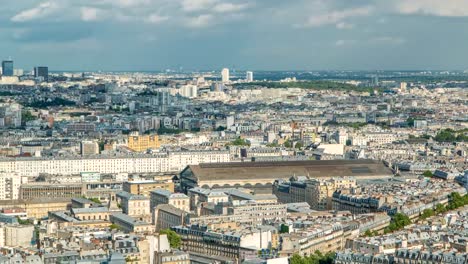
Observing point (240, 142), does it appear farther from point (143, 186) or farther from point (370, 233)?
point (370, 233)

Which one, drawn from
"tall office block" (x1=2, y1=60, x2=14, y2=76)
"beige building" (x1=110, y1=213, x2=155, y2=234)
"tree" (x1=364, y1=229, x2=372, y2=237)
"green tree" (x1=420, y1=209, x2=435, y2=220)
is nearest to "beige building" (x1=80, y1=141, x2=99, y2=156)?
"beige building" (x1=110, y1=213, x2=155, y2=234)

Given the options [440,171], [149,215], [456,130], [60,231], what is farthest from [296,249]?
[456,130]

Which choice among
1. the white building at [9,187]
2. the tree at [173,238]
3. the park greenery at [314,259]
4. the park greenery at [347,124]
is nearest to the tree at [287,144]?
the park greenery at [347,124]

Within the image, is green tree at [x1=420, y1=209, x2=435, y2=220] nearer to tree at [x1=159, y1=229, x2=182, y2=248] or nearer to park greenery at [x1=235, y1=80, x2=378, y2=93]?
tree at [x1=159, y1=229, x2=182, y2=248]

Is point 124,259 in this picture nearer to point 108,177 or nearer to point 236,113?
point 108,177

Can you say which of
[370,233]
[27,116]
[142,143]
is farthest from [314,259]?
[27,116]
